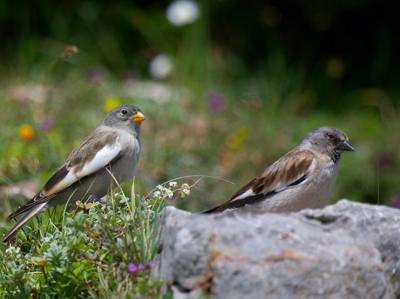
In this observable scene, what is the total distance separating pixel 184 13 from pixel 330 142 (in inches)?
232

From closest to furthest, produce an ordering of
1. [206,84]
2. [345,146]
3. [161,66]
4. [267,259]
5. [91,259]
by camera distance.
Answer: [267,259] < [91,259] < [345,146] < [206,84] < [161,66]

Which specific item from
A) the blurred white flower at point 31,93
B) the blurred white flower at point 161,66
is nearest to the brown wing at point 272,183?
the blurred white flower at point 31,93

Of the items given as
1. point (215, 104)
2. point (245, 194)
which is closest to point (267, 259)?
point (245, 194)

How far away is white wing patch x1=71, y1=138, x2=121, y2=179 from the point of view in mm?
5582

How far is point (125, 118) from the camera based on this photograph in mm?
6207

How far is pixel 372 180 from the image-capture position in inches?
348

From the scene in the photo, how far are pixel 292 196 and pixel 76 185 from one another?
5.00 ft

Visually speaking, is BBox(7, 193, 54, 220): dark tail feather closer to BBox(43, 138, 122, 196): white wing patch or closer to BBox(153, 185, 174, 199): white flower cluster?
BBox(43, 138, 122, 196): white wing patch

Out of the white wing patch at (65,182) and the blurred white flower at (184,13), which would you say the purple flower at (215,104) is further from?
the white wing patch at (65,182)

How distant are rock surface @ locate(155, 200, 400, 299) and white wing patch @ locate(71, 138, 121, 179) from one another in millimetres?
1858

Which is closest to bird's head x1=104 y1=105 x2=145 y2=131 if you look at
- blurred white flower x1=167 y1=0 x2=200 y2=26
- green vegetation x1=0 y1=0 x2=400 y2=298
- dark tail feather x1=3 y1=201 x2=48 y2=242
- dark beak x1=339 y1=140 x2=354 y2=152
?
green vegetation x1=0 y1=0 x2=400 y2=298

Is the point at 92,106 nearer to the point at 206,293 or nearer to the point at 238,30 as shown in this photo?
the point at 238,30

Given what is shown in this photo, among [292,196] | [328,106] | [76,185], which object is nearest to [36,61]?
[328,106]

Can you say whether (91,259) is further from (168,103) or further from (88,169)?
(168,103)
